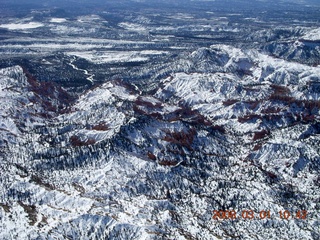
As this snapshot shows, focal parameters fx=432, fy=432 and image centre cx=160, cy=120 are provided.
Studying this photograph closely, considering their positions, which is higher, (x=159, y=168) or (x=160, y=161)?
(x=159, y=168)

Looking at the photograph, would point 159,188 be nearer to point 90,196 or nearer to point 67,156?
point 90,196

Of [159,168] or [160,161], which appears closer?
[159,168]

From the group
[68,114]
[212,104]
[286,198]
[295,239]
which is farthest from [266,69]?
[295,239]

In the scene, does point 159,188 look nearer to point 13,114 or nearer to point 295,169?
point 295,169

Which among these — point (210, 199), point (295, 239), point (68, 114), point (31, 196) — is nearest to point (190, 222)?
point (210, 199)

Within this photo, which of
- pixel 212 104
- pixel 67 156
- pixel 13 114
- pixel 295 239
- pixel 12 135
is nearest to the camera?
pixel 295 239

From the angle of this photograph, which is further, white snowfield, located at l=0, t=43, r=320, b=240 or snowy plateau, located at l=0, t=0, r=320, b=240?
snowy plateau, located at l=0, t=0, r=320, b=240

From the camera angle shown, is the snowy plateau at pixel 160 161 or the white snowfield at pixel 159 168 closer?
the white snowfield at pixel 159 168

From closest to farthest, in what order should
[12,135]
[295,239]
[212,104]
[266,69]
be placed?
[295,239] < [12,135] < [212,104] < [266,69]

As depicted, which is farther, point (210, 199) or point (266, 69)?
point (266, 69)
